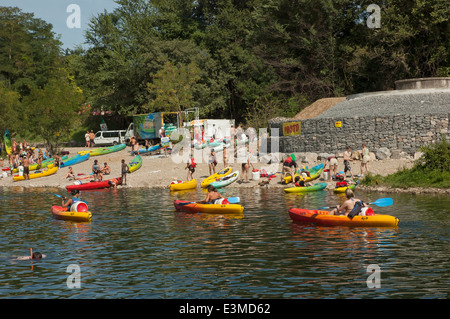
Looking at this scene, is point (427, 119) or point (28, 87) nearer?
point (427, 119)

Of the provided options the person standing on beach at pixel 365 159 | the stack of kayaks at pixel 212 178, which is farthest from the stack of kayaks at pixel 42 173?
the person standing on beach at pixel 365 159

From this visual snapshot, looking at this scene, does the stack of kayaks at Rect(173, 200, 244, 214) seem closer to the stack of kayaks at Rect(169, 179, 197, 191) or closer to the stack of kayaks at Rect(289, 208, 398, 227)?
the stack of kayaks at Rect(289, 208, 398, 227)

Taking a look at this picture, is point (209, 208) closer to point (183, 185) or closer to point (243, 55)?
point (183, 185)

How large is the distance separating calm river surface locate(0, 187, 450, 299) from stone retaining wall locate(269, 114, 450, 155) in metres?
9.32

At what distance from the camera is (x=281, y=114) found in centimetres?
5419

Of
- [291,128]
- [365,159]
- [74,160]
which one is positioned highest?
[291,128]

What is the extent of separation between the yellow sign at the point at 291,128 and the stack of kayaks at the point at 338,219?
18267 mm

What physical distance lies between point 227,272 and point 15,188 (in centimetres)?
2743

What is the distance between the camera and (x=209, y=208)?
24.5 metres

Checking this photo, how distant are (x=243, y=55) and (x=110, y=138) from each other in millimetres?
18590

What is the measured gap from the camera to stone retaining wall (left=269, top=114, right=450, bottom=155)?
35.2 meters

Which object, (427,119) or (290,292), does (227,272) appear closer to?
(290,292)

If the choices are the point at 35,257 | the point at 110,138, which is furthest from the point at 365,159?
the point at 110,138

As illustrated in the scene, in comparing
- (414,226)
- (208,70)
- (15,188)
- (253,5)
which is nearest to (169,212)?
(414,226)
